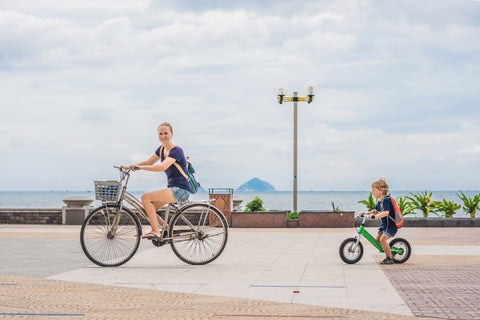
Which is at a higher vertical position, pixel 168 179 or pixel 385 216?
pixel 168 179

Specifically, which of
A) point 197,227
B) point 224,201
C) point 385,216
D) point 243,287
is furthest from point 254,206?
point 243,287

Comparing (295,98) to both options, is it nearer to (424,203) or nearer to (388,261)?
(424,203)

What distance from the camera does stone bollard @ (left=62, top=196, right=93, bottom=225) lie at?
23891 mm

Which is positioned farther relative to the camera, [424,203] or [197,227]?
[424,203]

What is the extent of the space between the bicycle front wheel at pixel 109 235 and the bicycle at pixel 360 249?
123 inches

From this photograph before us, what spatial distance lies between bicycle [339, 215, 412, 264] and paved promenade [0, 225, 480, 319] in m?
0.17

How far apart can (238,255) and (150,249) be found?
6.65 feet

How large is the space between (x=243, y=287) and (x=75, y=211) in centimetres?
1761

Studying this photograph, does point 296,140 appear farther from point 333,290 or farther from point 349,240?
point 333,290

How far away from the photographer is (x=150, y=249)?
12.5m

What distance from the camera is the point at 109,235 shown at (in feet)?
30.0

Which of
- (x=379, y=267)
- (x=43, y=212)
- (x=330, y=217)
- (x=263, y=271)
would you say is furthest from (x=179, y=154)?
(x=43, y=212)

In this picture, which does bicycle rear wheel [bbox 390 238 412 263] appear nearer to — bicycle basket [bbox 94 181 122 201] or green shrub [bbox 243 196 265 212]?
bicycle basket [bbox 94 181 122 201]

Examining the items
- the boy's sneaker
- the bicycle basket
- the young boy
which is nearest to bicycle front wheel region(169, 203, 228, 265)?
the bicycle basket
